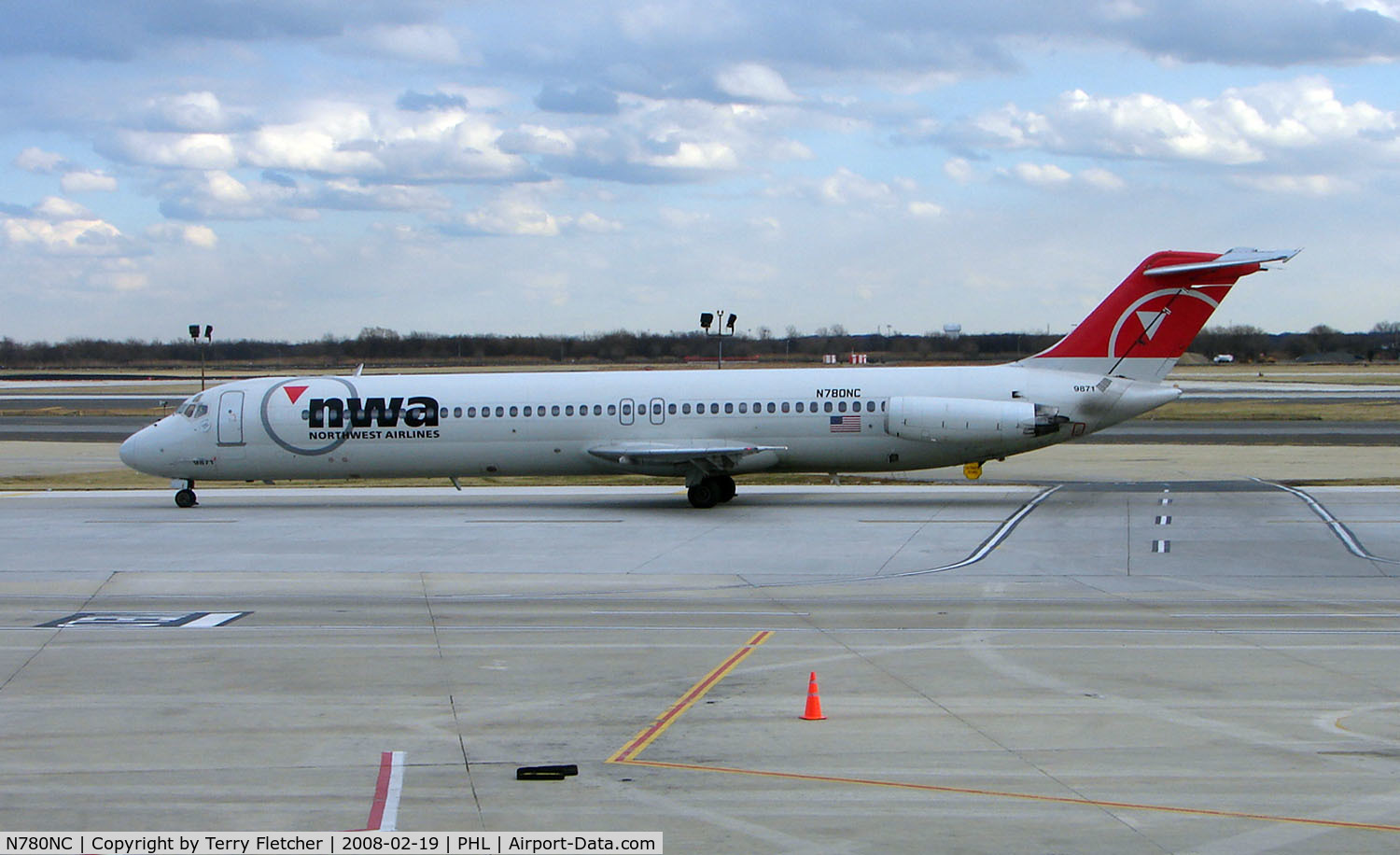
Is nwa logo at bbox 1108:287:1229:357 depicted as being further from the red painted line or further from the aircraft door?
the red painted line

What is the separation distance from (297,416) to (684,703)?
23234 mm

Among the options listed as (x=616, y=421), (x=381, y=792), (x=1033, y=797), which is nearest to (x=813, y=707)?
(x=1033, y=797)

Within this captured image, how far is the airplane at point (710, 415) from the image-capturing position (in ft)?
105

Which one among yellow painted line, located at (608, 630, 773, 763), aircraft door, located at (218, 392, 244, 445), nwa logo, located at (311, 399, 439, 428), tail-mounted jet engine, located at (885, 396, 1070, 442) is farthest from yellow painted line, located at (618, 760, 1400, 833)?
aircraft door, located at (218, 392, 244, 445)

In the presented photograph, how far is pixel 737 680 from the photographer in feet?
48.0

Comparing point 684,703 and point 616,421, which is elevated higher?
point 616,421

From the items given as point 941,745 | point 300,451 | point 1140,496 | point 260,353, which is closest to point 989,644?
point 941,745

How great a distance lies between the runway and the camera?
33.0 ft

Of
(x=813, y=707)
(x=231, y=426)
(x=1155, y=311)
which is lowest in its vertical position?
(x=813, y=707)

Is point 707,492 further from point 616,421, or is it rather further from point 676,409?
point 616,421

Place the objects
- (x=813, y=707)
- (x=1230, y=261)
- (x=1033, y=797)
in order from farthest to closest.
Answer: (x=1230, y=261) → (x=813, y=707) → (x=1033, y=797)

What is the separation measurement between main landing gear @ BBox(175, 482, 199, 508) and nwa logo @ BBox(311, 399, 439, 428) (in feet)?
13.2

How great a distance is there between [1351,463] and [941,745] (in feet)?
117

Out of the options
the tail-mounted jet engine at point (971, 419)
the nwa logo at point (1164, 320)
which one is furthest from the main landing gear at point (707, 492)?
the nwa logo at point (1164, 320)
